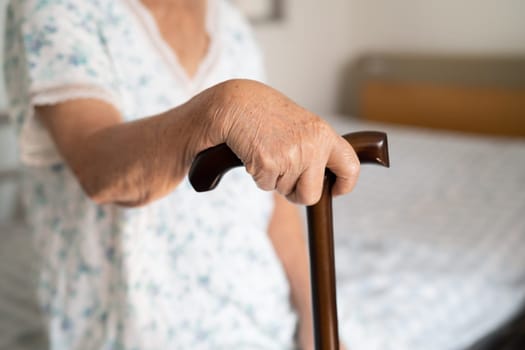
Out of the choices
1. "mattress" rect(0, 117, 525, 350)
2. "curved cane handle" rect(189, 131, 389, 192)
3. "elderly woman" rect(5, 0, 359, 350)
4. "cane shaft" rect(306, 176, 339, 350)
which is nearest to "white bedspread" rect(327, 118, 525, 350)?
"mattress" rect(0, 117, 525, 350)

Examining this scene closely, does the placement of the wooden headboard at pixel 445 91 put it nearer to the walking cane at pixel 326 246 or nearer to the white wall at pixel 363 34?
the white wall at pixel 363 34

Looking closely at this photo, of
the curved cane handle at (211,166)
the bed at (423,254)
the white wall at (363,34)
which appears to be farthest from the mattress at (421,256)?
the white wall at (363,34)

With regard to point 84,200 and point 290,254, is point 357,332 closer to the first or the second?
point 290,254

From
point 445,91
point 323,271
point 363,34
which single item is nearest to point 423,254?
point 323,271

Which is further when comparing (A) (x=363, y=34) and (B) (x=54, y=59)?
(A) (x=363, y=34)

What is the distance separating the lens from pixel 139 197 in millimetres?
622

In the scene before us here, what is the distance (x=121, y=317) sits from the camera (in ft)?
2.49

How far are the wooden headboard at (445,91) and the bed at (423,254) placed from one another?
1.42 ft

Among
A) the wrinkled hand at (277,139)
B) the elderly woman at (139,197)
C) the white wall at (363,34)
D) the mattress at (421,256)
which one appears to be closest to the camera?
the wrinkled hand at (277,139)

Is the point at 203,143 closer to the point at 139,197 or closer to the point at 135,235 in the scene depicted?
the point at 139,197

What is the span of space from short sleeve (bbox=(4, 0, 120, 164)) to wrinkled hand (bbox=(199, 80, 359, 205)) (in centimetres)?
22

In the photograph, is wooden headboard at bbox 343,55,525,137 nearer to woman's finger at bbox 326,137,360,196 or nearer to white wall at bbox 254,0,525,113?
white wall at bbox 254,0,525,113

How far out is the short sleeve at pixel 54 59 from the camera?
0.65m

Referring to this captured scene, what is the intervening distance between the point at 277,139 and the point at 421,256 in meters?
1.19
